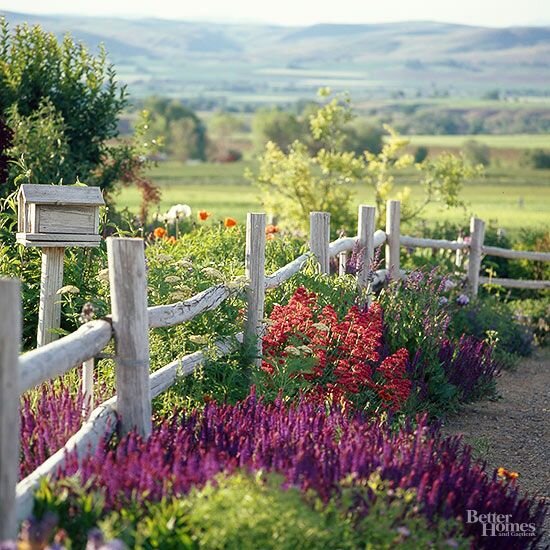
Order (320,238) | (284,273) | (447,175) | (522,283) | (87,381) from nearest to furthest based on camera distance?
(87,381) < (284,273) < (320,238) < (522,283) < (447,175)

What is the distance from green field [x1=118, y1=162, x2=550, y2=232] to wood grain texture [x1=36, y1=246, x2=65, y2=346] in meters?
29.1

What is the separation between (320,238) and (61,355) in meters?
5.12

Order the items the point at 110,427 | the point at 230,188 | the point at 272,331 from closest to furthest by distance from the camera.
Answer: the point at 110,427, the point at 272,331, the point at 230,188

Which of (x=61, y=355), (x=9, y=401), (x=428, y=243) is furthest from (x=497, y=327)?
(x=9, y=401)

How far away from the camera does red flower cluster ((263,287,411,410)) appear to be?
7199mm

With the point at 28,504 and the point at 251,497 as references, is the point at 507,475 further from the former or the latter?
the point at 28,504

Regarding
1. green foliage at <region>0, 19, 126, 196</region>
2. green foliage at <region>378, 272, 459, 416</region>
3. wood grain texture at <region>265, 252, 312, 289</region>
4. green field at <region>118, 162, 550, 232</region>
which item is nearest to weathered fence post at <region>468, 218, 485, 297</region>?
green foliage at <region>0, 19, 126, 196</region>

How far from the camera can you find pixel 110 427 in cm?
495

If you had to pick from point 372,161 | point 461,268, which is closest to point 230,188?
point 372,161

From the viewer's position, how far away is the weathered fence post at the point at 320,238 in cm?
927

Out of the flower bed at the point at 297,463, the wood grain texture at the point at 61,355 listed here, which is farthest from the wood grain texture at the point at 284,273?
the wood grain texture at the point at 61,355

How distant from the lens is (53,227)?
7391 mm

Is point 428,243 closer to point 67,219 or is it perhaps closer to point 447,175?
point 447,175

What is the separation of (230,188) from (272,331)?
184 feet
